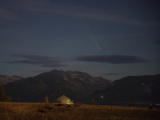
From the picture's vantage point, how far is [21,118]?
3253cm

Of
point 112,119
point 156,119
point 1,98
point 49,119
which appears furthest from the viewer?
point 1,98

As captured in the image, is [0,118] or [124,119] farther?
[124,119]

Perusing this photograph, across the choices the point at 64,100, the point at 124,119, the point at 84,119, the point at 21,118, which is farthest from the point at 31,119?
the point at 64,100

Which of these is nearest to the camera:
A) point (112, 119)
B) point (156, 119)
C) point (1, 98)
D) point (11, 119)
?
point (11, 119)

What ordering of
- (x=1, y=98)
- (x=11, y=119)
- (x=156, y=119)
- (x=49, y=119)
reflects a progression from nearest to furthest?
(x=11, y=119) → (x=49, y=119) → (x=156, y=119) → (x=1, y=98)

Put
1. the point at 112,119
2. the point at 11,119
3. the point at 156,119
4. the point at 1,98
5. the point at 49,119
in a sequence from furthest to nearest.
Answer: the point at 1,98
the point at 156,119
the point at 112,119
the point at 49,119
the point at 11,119

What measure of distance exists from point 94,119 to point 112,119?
11.4 feet

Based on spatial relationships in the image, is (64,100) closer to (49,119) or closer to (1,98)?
(1,98)

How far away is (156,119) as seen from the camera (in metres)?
39.0

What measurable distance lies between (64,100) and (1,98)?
92.5ft

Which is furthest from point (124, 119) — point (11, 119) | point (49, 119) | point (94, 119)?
point (11, 119)

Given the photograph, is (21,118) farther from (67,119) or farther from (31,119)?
(67,119)

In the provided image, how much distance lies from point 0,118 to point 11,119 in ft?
7.40

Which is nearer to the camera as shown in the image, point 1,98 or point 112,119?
point 112,119
